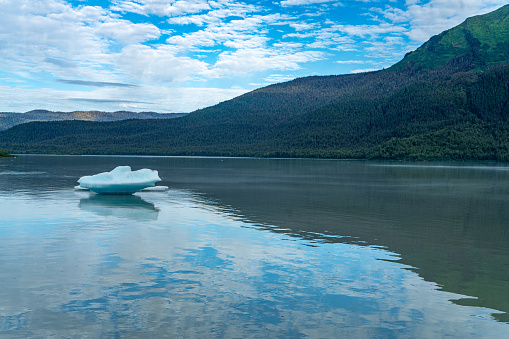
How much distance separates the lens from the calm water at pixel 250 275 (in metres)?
12.0

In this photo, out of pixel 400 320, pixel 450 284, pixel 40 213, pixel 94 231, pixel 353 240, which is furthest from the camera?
pixel 40 213

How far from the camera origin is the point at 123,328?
1156 cm

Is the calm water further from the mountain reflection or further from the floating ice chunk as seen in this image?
the floating ice chunk

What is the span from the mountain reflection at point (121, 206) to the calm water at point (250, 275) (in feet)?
1.76

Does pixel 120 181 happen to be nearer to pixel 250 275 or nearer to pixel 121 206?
pixel 121 206

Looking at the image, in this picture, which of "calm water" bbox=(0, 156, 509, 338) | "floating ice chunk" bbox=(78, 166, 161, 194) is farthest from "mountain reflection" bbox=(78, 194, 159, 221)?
"floating ice chunk" bbox=(78, 166, 161, 194)

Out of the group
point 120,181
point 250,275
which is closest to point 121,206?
point 120,181

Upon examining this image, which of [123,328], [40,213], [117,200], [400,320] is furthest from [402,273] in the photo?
[117,200]

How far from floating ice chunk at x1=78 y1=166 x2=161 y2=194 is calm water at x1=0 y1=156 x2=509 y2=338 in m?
8.99

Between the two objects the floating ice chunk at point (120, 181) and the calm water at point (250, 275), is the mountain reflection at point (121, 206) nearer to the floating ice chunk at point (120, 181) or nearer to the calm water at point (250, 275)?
the calm water at point (250, 275)

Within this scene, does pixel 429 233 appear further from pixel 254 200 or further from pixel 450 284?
pixel 254 200

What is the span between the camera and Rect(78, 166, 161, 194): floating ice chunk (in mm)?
42031

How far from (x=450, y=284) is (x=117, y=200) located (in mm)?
30692

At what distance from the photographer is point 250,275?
649 inches
